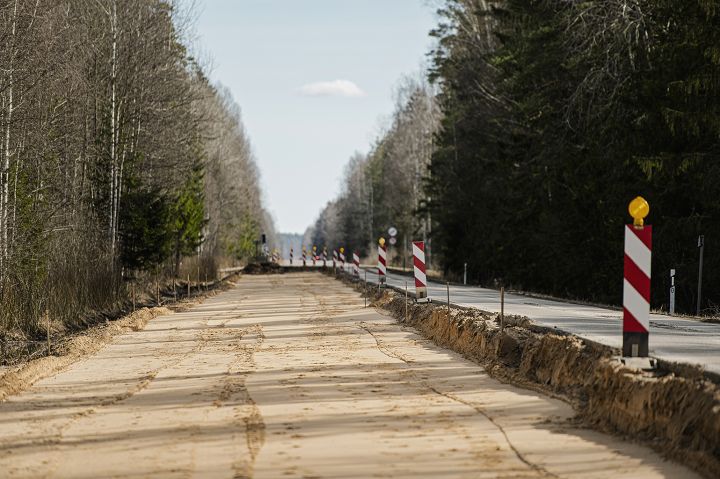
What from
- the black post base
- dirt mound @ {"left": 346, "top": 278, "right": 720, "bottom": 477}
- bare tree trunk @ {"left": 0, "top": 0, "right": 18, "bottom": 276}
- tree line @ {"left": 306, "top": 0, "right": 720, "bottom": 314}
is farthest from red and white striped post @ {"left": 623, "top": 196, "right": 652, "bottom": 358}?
bare tree trunk @ {"left": 0, "top": 0, "right": 18, "bottom": 276}

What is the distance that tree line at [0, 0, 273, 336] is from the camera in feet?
75.0

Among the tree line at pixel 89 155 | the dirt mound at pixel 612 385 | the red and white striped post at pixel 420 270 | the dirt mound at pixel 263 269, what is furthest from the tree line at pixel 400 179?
the dirt mound at pixel 612 385

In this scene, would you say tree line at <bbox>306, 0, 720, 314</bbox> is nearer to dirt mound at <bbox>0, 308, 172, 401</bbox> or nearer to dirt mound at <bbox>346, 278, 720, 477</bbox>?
dirt mound at <bbox>346, 278, 720, 477</bbox>

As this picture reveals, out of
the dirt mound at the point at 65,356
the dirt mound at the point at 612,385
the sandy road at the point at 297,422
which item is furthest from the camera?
the dirt mound at the point at 65,356

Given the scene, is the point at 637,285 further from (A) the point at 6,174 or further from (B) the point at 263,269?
(B) the point at 263,269

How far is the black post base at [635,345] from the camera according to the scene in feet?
35.2

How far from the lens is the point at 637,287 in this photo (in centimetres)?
1109

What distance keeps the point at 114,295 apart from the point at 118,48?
Result: 34.4 feet

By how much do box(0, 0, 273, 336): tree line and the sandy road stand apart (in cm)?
745

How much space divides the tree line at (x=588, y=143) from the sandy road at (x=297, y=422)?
42.4 feet

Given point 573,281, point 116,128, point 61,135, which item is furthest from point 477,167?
point 61,135

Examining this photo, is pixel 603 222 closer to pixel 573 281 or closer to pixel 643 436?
pixel 573 281

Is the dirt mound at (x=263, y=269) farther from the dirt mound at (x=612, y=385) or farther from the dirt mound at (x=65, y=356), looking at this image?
the dirt mound at (x=612, y=385)

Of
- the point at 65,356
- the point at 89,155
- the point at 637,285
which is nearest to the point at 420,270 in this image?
the point at 65,356
